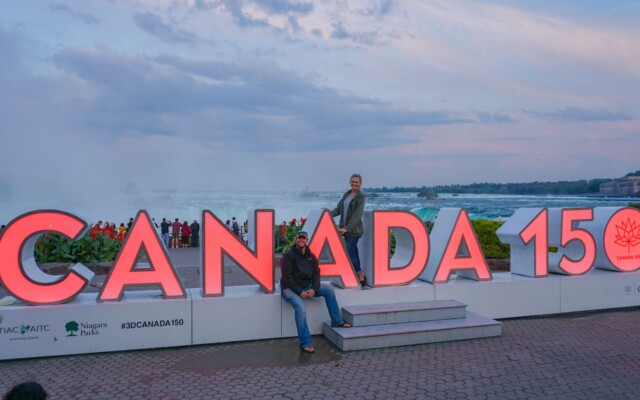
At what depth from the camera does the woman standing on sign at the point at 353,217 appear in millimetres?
9273

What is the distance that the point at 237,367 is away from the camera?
729cm

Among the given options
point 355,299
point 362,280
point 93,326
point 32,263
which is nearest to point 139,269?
point 93,326

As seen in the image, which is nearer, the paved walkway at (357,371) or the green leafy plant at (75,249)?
the paved walkway at (357,371)

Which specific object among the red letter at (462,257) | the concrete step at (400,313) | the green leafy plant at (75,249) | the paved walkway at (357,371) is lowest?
the paved walkway at (357,371)

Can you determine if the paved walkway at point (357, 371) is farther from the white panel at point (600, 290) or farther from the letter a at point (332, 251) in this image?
the white panel at point (600, 290)

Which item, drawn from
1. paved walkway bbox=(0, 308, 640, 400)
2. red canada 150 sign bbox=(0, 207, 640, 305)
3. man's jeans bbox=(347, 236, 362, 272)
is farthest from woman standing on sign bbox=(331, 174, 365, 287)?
paved walkway bbox=(0, 308, 640, 400)

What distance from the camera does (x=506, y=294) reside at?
33.0 feet

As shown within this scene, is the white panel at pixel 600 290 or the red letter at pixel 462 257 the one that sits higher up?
the red letter at pixel 462 257

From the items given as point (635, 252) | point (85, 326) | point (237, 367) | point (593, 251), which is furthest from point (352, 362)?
point (635, 252)

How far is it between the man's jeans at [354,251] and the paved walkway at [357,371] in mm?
1591

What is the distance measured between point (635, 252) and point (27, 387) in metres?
11.9

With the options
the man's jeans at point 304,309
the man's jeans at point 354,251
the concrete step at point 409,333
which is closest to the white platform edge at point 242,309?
the man's jeans at point 304,309

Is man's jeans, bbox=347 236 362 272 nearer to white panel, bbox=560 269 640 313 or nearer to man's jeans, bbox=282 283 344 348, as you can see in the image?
man's jeans, bbox=282 283 344 348

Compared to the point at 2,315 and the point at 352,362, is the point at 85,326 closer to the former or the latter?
the point at 2,315
